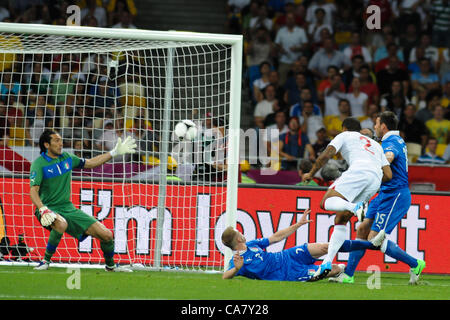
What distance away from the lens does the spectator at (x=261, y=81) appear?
16.5 meters

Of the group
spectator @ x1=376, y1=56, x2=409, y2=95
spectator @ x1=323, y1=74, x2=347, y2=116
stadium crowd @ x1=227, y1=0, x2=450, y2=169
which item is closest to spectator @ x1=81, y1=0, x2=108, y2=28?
stadium crowd @ x1=227, y1=0, x2=450, y2=169

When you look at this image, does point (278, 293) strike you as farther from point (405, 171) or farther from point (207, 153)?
point (207, 153)

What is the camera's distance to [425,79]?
17875 mm

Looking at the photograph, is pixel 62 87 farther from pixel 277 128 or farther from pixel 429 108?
pixel 429 108

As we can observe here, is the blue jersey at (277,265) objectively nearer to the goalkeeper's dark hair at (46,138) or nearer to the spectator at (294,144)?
the goalkeeper's dark hair at (46,138)

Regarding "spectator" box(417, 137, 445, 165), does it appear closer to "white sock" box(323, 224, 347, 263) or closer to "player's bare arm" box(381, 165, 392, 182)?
"player's bare arm" box(381, 165, 392, 182)

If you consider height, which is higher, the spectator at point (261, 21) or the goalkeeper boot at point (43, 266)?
the spectator at point (261, 21)

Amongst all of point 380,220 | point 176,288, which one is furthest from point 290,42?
point 176,288

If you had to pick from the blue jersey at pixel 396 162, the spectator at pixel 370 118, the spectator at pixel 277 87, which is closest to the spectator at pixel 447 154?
the spectator at pixel 370 118

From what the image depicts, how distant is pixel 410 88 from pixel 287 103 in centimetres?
278

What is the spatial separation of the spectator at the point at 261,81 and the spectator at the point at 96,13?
3.37m

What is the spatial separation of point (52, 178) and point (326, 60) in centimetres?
909

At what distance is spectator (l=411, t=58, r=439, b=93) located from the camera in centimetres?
1764

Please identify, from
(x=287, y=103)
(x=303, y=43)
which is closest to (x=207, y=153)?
(x=287, y=103)
